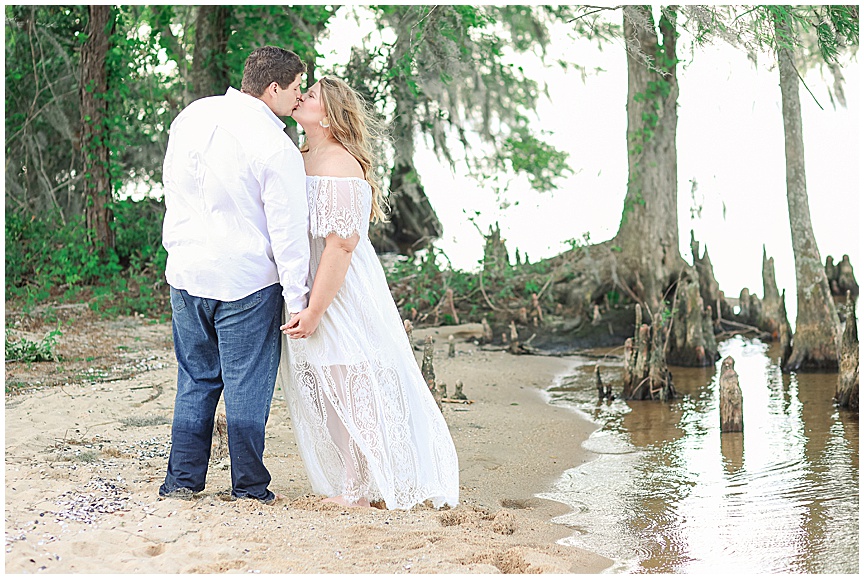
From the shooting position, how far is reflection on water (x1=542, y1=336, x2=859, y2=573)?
13.5ft

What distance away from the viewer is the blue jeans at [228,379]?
3891 millimetres

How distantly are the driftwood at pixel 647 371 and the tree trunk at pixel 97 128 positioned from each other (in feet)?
23.1

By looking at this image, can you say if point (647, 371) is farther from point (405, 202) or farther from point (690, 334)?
point (405, 202)

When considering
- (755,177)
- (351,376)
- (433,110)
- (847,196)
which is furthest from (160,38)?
(847,196)

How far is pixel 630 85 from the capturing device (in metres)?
11.5

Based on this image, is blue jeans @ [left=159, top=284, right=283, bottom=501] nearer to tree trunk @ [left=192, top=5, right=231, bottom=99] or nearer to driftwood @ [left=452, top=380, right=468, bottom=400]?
driftwood @ [left=452, top=380, right=468, bottom=400]

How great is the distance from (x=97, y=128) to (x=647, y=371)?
7.45 m

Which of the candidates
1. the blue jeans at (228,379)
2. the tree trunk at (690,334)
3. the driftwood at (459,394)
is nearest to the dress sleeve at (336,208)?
the blue jeans at (228,379)

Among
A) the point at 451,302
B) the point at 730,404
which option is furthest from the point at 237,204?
the point at 451,302

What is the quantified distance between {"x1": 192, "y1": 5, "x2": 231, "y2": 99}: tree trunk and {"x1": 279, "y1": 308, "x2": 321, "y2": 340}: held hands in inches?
333

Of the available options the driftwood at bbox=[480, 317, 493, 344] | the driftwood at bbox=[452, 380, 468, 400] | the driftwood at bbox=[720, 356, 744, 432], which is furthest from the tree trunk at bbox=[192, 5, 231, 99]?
the driftwood at bbox=[720, 356, 744, 432]

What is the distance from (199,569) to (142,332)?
6.80m

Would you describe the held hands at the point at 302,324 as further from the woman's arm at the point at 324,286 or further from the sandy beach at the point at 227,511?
the sandy beach at the point at 227,511

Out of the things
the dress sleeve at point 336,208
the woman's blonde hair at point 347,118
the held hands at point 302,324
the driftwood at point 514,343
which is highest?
the woman's blonde hair at point 347,118
